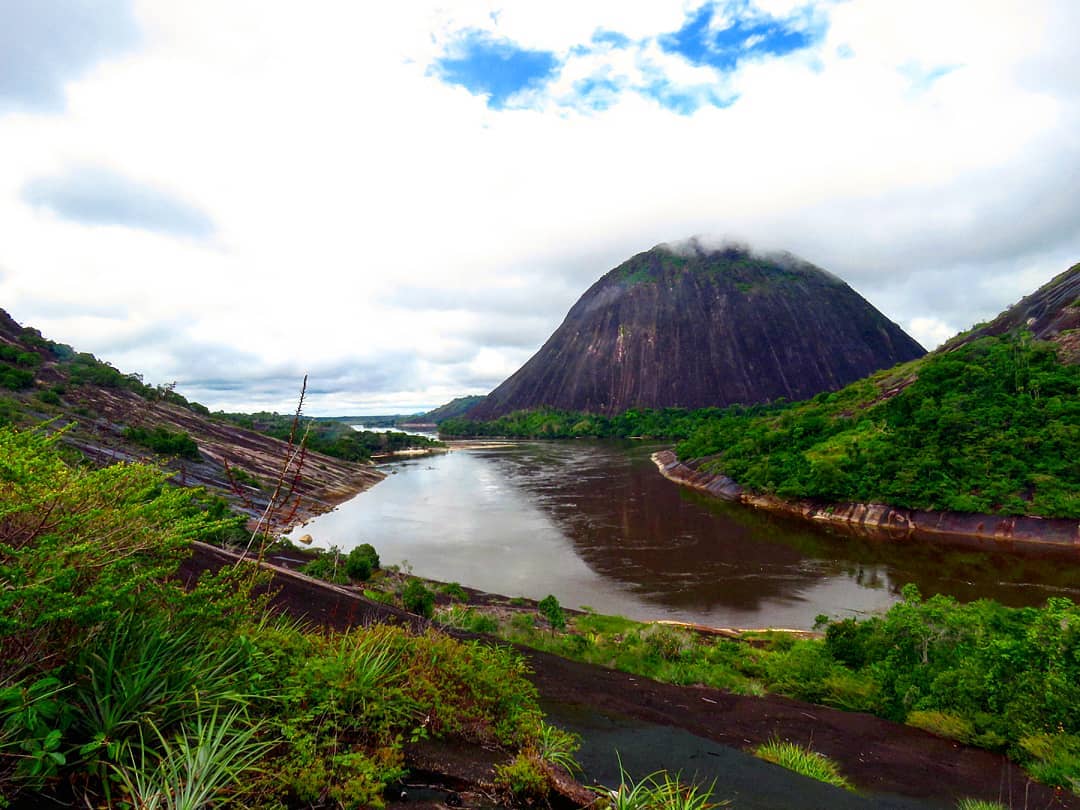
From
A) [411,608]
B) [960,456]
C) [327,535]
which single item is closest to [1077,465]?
[960,456]

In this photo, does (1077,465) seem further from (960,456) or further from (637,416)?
(637,416)

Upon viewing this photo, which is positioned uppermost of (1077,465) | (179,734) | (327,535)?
(1077,465)

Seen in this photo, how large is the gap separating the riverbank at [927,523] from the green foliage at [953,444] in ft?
Answer: 2.02

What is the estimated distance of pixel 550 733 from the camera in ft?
17.0

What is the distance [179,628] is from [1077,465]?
44.2 metres

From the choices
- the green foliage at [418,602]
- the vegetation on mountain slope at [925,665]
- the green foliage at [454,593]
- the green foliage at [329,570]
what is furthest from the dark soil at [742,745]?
the green foliage at [329,570]

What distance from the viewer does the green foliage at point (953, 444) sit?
32.7 meters

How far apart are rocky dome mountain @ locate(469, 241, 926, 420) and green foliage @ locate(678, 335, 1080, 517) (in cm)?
8605

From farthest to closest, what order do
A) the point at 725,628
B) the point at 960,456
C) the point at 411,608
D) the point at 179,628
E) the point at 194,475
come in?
1. the point at 194,475
2. the point at 960,456
3. the point at 725,628
4. the point at 411,608
5. the point at 179,628

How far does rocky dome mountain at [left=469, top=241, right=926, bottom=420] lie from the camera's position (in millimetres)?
139500

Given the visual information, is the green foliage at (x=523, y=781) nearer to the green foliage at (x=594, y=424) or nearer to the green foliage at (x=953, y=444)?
the green foliage at (x=953, y=444)

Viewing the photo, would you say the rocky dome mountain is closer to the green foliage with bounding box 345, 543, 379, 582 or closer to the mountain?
the mountain

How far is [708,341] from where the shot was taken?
148m

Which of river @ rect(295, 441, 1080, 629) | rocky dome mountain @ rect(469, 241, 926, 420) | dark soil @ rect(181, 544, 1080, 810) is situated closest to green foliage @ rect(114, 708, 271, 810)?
dark soil @ rect(181, 544, 1080, 810)
